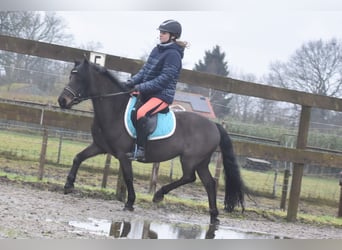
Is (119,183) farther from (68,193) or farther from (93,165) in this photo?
(93,165)

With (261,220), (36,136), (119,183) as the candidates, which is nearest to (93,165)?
(36,136)

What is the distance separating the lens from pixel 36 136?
9.78 metres

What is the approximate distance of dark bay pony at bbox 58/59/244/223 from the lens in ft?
18.3

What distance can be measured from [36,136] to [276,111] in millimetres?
5496

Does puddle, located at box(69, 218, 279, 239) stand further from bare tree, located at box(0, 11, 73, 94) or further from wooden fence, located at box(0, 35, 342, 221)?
bare tree, located at box(0, 11, 73, 94)

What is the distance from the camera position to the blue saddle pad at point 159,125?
564cm

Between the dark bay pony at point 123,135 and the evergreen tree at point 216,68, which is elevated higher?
the evergreen tree at point 216,68

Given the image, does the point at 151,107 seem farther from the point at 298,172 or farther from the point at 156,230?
the point at 298,172

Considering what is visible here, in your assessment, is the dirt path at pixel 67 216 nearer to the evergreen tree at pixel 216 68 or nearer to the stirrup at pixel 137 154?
the stirrup at pixel 137 154

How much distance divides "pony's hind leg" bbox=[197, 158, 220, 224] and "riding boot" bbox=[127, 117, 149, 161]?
810 mm

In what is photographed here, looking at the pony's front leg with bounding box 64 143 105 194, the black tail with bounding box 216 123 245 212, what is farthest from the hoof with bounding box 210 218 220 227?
the pony's front leg with bounding box 64 143 105 194

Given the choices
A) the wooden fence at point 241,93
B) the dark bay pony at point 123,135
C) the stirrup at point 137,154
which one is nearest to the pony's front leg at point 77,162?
the dark bay pony at point 123,135

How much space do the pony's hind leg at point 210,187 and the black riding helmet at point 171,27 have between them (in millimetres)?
1626

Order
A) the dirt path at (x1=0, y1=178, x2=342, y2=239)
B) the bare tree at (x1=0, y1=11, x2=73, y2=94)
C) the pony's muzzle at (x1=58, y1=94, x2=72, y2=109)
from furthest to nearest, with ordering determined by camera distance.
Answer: the bare tree at (x1=0, y1=11, x2=73, y2=94)
the pony's muzzle at (x1=58, y1=94, x2=72, y2=109)
the dirt path at (x1=0, y1=178, x2=342, y2=239)
